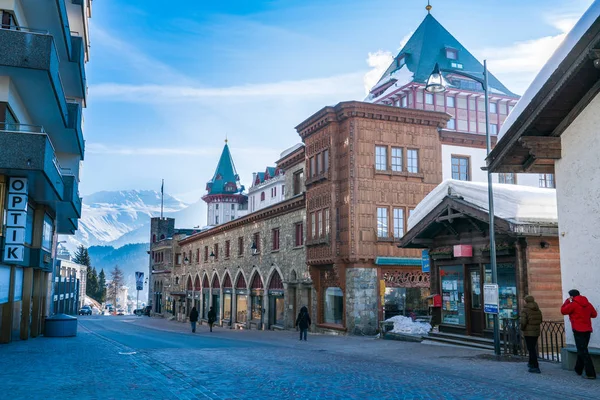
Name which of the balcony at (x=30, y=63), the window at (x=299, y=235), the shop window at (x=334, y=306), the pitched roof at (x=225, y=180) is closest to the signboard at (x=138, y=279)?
the pitched roof at (x=225, y=180)

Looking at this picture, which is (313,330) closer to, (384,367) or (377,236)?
(377,236)

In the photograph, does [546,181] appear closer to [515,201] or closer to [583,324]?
[515,201]

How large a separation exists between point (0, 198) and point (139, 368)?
25.5 feet

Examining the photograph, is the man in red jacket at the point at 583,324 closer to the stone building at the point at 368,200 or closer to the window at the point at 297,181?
the stone building at the point at 368,200

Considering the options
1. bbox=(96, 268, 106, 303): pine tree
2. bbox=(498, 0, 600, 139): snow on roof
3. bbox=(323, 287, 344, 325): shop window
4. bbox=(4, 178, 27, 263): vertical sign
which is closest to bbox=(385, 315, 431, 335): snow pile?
bbox=(323, 287, 344, 325): shop window

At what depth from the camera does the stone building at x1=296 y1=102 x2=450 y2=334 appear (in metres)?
27.8

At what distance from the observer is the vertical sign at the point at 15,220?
18.1m

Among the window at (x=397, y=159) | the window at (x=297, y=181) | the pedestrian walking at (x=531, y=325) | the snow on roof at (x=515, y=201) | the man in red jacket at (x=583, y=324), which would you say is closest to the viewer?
the man in red jacket at (x=583, y=324)

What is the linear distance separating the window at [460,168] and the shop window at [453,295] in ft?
35.2

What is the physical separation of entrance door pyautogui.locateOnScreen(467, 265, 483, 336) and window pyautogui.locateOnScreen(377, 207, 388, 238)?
860 centimetres

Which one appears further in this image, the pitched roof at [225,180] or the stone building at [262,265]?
the pitched roof at [225,180]

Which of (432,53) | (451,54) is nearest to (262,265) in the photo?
(432,53)

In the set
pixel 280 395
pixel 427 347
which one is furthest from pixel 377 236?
pixel 280 395

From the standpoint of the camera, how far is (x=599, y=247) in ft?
40.2
